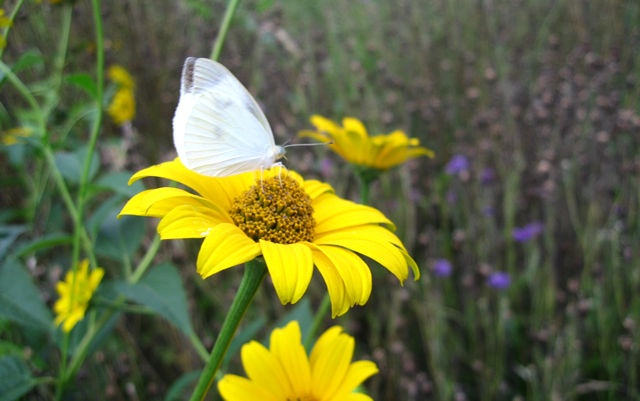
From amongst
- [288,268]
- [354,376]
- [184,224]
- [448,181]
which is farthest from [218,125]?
[448,181]

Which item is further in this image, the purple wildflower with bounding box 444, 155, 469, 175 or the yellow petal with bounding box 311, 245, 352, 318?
the purple wildflower with bounding box 444, 155, 469, 175

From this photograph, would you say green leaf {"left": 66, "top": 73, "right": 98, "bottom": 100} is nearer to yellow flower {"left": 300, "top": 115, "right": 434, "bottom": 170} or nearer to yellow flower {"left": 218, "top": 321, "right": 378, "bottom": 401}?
yellow flower {"left": 300, "top": 115, "right": 434, "bottom": 170}

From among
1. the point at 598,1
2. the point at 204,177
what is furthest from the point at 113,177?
the point at 598,1

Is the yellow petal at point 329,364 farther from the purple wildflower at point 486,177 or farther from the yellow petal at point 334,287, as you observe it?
the purple wildflower at point 486,177

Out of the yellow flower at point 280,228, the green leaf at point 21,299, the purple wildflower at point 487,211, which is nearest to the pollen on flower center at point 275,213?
the yellow flower at point 280,228

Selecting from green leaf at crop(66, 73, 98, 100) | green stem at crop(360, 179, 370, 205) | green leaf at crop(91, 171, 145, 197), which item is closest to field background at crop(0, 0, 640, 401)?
green leaf at crop(66, 73, 98, 100)

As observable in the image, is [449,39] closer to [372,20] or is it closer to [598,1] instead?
[372,20]

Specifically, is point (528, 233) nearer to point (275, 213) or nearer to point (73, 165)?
point (275, 213)
